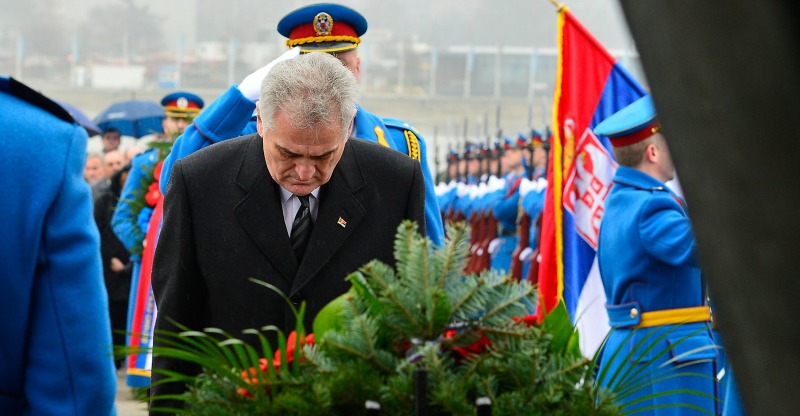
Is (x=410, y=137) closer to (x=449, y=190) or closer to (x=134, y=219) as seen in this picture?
(x=134, y=219)

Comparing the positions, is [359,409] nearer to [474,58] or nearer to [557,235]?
[557,235]

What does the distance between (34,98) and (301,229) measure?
909 millimetres

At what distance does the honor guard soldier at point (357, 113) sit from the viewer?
4156 mm

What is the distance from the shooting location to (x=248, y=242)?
330 centimetres

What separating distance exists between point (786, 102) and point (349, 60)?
3562mm

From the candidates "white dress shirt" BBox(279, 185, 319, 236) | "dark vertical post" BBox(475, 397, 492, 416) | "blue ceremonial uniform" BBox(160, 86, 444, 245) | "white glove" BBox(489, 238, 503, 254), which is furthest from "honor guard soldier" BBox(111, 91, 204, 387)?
"white glove" BBox(489, 238, 503, 254)

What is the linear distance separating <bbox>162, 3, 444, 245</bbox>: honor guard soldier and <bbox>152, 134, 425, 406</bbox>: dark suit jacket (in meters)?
0.51

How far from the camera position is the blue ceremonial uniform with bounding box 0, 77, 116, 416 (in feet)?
8.20

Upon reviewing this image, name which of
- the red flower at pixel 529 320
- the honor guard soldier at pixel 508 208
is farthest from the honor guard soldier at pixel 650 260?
the honor guard soldier at pixel 508 208

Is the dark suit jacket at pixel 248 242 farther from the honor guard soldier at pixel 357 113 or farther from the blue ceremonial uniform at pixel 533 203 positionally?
the blue ceremonial uniform at pixel 533 203

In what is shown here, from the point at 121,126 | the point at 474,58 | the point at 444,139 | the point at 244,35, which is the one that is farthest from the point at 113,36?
the point at 121,126

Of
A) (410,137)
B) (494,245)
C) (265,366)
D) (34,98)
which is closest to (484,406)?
(265,366)

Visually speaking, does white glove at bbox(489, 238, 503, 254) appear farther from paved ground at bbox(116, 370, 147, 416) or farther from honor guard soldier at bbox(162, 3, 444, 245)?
honor guard soldier at bbox(162, 3, 444, 245)

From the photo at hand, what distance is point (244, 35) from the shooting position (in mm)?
43281
